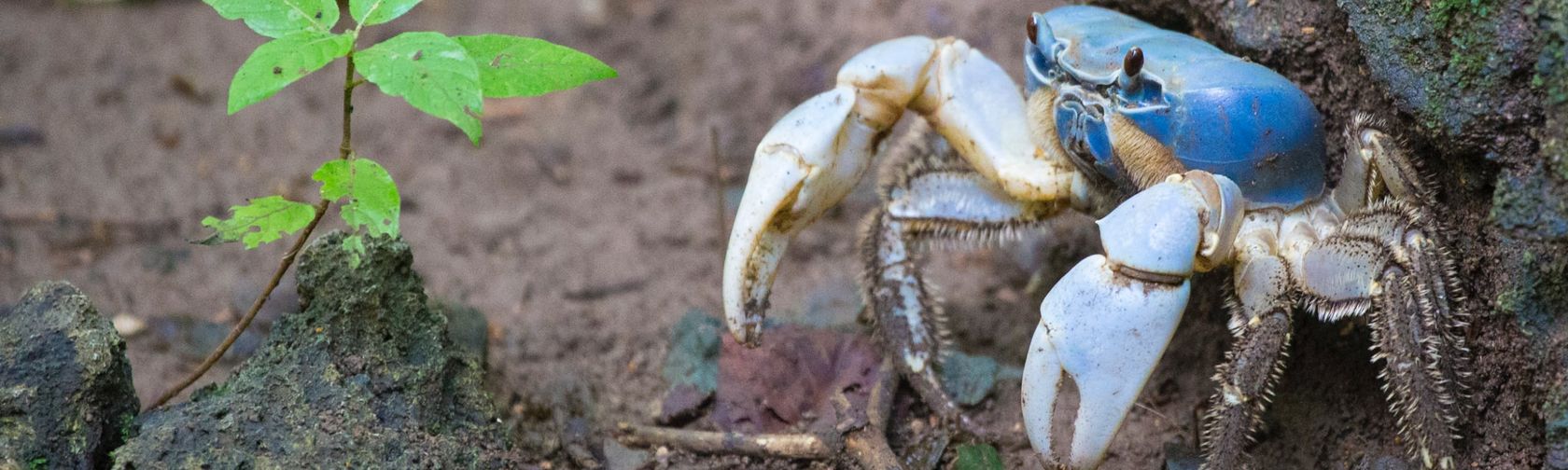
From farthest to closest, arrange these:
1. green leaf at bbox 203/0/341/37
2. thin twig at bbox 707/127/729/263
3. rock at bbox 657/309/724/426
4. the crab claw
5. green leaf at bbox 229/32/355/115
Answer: thin twig at bbox 707/127/729/263 → rock at bbox 657/309/724/426 → the crab claw → green leaf at bbox 203/0/341/37 → green leaf at bbox 229/32/355/115

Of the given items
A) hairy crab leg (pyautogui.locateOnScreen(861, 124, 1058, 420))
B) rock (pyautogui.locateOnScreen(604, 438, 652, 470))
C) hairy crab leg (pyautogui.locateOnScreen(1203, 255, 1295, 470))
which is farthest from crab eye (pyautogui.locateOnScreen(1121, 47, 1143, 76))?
rock (pyautogui.locateOnScreen(604, 438, 652, 470))

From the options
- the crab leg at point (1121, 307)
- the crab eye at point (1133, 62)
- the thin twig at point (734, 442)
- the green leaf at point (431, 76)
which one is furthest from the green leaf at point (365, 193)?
the crab eye at point (1133, 62)

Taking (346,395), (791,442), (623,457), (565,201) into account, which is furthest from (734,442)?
(565,201)

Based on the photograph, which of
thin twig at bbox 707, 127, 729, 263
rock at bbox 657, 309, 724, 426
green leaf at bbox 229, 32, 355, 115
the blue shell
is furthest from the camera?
thin twig at bbox 707, 127, 729, 263

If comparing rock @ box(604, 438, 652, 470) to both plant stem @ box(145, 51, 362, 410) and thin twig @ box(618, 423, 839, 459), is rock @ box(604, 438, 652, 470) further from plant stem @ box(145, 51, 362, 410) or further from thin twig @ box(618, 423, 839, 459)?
plant stem @ box(145, 51, 362, 410)

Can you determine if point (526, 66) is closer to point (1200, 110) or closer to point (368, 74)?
point (368, 74)

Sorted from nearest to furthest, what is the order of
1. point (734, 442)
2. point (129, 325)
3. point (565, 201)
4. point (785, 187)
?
point (785, 187) → point (734, 442) → point (129, 325) → point (565, 201)
